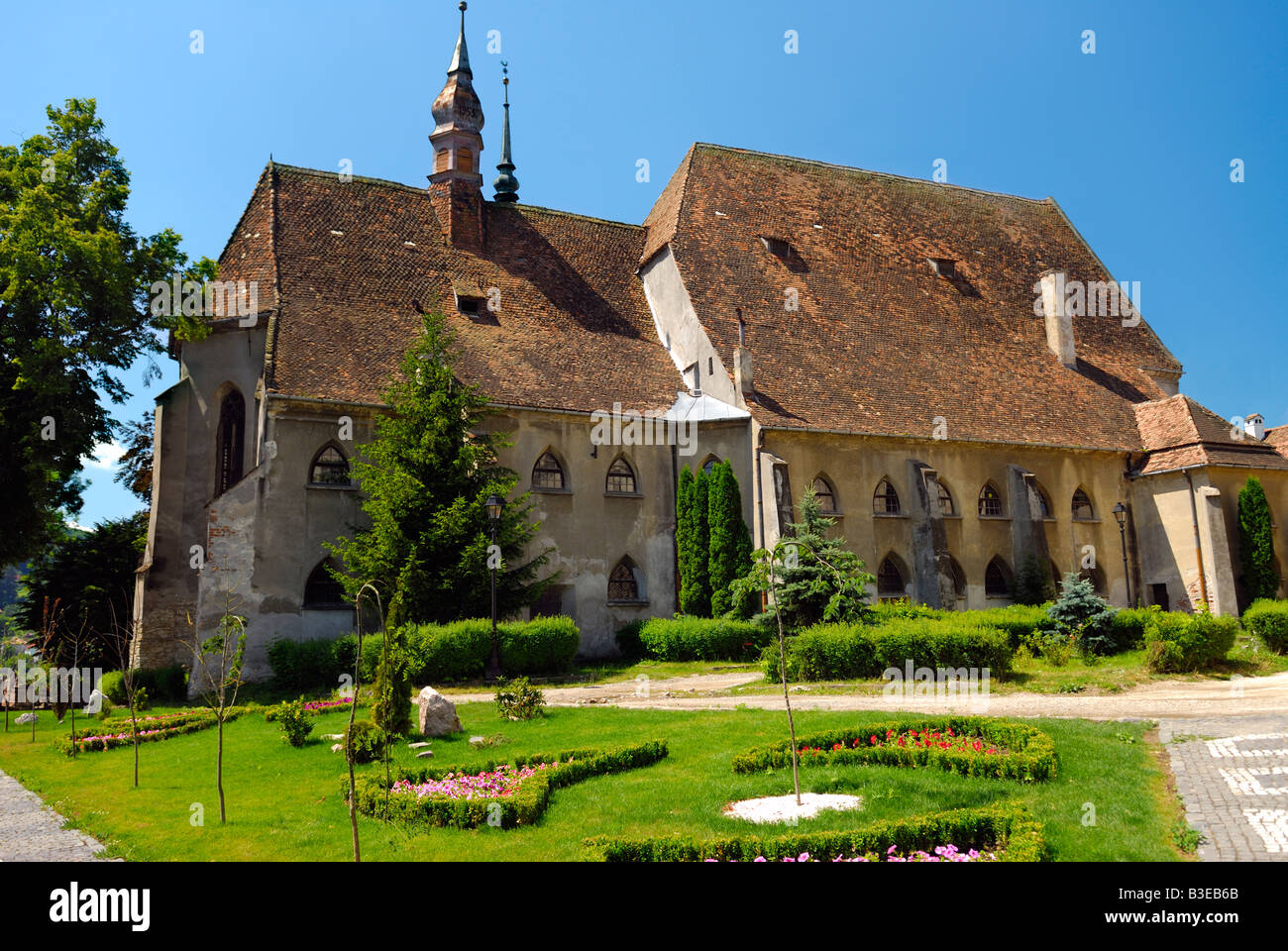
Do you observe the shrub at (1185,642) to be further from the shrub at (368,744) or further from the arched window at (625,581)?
the shrub at (368,744)

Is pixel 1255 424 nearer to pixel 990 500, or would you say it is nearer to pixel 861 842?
pixel 990 500

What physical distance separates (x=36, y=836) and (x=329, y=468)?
641 inches

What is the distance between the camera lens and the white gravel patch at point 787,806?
27.8 feet

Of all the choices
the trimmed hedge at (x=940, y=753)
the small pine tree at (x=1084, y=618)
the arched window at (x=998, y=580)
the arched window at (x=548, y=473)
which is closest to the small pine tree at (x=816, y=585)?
the small pine tree at (x=1084, y=618)

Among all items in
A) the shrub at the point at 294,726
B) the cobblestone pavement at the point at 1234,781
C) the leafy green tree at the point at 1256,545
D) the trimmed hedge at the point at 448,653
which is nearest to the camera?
the cobblestone pavement at the point at 1234,781

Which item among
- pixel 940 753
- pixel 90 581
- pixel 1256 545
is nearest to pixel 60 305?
pixel 90 581

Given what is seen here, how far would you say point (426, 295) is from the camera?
29.0 m

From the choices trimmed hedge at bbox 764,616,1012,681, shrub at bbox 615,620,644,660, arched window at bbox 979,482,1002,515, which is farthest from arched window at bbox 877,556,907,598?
trimmed hedge at bbox 764,616,1012,681

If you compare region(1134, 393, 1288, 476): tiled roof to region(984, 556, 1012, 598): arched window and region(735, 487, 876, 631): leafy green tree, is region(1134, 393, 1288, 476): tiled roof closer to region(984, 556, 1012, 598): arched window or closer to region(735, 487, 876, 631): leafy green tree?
region(984, 556, 1012, 598): arched window

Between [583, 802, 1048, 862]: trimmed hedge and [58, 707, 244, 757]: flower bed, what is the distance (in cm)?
1063

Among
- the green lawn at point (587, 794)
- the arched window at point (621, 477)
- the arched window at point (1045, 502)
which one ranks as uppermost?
the arched window at point (621, 477)

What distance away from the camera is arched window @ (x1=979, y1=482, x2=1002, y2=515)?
3055 centimetres

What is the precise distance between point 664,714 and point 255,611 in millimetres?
A: 12948

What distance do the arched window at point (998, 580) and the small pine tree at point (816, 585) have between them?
9.47m
